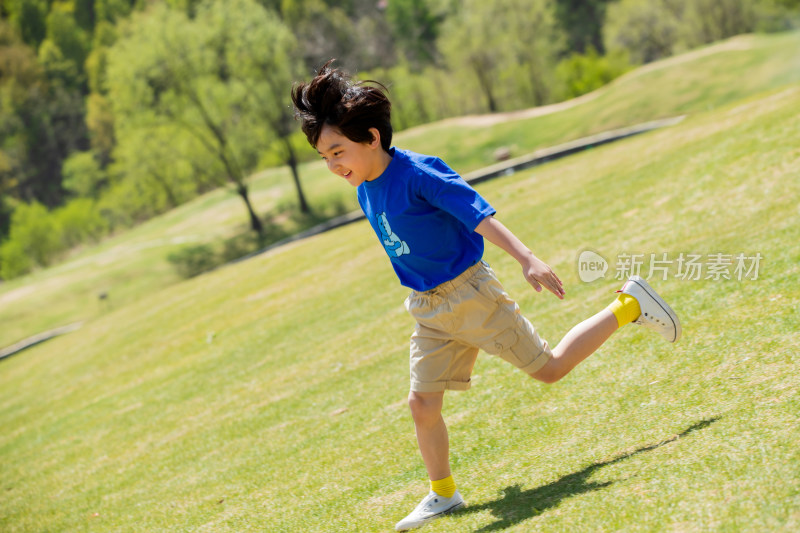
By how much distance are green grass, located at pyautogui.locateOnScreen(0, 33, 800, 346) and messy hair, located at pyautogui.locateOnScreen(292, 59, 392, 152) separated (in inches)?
963

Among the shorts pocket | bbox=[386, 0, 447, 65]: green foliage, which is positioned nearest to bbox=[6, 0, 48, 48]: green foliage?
bbox=[386, 0, 447, 65]: green foliage

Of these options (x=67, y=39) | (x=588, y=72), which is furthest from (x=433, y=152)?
(x=67, y=39)

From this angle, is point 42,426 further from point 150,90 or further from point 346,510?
point 150,90

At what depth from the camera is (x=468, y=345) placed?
3.91 m

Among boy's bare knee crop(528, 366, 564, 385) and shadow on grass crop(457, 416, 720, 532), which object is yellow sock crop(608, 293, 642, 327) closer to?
boy's bare knee crop(528, 366, 564, 385)

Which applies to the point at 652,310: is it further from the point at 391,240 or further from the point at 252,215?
the point at 252,215

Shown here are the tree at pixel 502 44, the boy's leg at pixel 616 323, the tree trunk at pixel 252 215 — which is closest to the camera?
the boy's leg at pixel 616 323

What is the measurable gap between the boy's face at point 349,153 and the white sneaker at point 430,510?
5.54 ft

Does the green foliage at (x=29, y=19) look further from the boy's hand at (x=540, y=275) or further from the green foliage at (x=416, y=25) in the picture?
the boy's hand at (x=540, y=275)

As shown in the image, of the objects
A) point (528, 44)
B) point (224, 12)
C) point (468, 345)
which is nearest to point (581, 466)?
point (468, 345)

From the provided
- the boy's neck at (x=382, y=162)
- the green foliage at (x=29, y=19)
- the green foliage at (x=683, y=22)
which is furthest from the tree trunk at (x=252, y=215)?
the green foliage at (x=29, y=19)

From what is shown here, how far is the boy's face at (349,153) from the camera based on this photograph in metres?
3.79

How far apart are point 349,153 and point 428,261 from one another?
0.68 metres

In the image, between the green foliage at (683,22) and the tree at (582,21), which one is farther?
the tree at (582,21)
